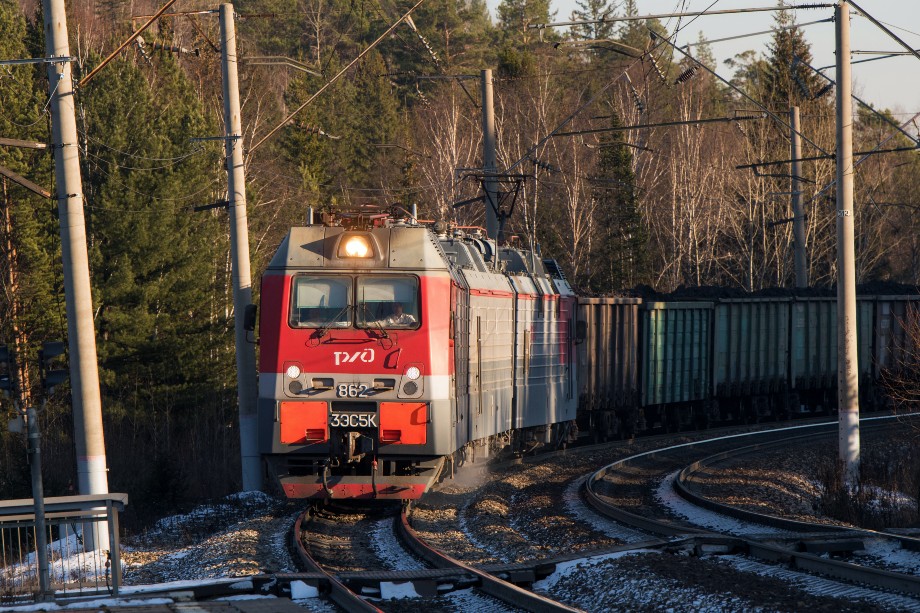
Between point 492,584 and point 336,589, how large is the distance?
1.15m

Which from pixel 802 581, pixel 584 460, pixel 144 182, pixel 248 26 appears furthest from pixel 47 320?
pixel 248 26

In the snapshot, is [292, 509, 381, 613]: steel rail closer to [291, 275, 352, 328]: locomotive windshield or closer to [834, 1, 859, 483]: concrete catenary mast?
[291, 275, 352, 328]: locomotive windshield

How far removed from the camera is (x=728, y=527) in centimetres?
1248

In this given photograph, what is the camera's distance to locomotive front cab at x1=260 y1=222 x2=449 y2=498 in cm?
1289

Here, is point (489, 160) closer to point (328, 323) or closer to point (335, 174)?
point (328, 323)

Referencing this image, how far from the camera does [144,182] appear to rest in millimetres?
30250

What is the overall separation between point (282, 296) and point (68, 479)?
48.7 ft

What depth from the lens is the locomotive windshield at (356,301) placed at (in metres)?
13.2

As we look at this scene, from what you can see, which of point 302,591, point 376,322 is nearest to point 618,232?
point 376,322

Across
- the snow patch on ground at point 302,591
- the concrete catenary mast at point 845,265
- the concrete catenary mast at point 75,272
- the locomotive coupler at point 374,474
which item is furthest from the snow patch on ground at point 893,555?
the concrete catenary mast at point 75,272

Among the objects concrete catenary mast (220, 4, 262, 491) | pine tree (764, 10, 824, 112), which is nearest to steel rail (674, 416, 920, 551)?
concrete catenary mast (220, 4, 262, 491)

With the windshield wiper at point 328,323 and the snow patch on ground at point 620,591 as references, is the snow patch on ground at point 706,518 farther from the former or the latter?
the windshield wiper at point 328,323

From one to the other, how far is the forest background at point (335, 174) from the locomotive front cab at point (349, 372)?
5.92 feet

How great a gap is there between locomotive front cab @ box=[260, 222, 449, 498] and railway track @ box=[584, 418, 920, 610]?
268 cm
